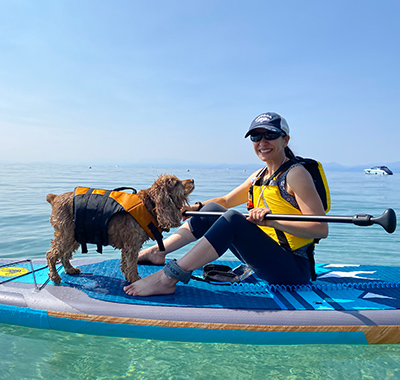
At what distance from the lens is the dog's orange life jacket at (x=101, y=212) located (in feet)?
10.5

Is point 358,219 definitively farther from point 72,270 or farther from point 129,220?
point 72,270

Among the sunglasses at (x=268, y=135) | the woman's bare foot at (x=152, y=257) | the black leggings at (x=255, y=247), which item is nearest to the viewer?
the black leggings at (x=255, y=247)

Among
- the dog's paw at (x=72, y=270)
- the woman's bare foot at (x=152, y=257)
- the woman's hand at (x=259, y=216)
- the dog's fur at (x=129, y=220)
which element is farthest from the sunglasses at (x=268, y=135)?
the dog's paw at (x=72, y=270)

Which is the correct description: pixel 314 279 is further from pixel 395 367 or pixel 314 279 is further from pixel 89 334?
pixel 89 334

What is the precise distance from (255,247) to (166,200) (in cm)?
98

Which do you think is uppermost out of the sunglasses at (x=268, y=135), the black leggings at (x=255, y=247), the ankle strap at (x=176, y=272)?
the sunglasses at (x=268, y=135)

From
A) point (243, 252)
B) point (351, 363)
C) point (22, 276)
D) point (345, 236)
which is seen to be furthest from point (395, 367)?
point (345, 236)

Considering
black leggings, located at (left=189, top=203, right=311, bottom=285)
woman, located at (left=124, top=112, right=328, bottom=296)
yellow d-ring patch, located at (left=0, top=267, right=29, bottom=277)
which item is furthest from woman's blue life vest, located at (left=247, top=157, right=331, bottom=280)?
yellow d-ring patch, located at (left=0, top=267, right=29, bottom=277)

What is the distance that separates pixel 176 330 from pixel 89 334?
2.66 ft

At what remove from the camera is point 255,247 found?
3.07 meters

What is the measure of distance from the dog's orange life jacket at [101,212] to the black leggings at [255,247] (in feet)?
2.19

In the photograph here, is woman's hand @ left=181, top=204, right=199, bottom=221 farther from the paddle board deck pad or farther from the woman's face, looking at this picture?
the woman's face

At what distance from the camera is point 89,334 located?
10.0 feet

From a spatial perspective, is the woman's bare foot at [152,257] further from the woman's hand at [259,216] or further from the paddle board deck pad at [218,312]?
the woman's hand at [259,216]
